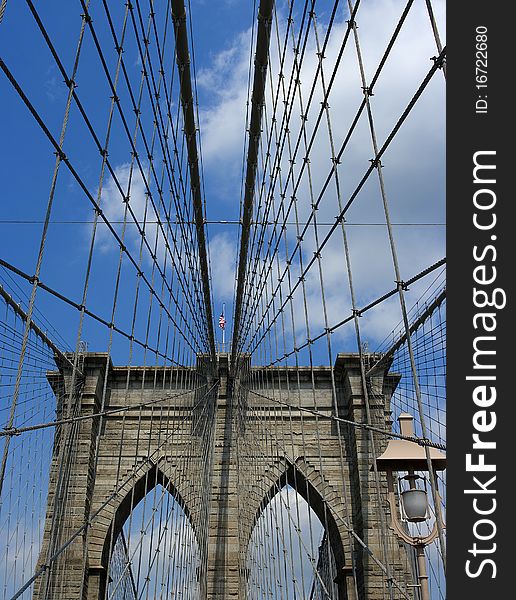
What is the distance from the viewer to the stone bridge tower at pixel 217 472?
1238 cm

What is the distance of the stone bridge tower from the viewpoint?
12375 millimetres

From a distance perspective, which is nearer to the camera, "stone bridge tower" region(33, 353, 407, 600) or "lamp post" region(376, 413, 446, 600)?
"lamp post" region(376, 413, 446, 600)

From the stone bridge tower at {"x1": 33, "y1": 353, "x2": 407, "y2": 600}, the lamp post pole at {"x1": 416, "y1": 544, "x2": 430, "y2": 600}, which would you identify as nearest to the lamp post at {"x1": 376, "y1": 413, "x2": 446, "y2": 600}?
the lamp post pole at {"x1": 416, "y1": 544, "x2": 430, "y2": 600}

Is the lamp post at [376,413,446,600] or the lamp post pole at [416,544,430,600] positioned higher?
the lamp post at [376,413,446,600]

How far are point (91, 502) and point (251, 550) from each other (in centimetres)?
309

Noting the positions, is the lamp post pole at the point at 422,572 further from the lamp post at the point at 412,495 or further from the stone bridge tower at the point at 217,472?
the stone bridge tower at the point at 217,472

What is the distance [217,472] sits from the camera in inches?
540

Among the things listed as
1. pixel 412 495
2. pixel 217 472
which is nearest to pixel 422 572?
pixel 412 495

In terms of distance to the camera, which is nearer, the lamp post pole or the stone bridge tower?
the lamp post pole

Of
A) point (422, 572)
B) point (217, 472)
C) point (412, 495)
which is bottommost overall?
point (422, 572)

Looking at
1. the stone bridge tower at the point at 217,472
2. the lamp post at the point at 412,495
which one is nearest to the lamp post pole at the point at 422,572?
the lamp post at the point at 412,495

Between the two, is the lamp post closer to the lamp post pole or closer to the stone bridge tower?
the lamp post pole

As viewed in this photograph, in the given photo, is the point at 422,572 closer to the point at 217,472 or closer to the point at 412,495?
the point at 412,495

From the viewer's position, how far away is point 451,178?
6.30ft
